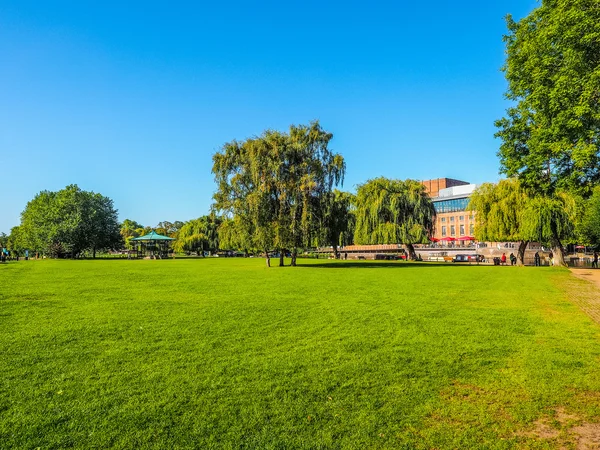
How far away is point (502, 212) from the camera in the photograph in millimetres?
38406

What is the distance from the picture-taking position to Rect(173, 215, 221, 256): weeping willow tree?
89.1m

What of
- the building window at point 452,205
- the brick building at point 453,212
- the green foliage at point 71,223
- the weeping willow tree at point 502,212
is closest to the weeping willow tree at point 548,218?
the weeping willow tree at point 502,212

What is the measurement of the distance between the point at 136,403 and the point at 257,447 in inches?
67.1

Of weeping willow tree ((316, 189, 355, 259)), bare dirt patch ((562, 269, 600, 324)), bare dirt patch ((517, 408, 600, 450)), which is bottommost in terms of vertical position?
bare dirt patch ((517, 408, 600, 450))

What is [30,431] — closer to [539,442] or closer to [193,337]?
[193,337]

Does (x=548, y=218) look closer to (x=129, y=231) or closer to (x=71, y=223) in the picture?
(x=71, y=223)

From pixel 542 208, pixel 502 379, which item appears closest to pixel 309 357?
pixel 502 379

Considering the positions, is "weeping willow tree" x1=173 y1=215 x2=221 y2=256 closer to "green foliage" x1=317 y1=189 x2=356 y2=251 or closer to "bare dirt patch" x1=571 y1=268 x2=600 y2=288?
"green foliage" x1=317 y1=189 x2=356 y2=251

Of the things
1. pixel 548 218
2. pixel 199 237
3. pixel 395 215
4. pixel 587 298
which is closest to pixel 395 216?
pixel 395 215

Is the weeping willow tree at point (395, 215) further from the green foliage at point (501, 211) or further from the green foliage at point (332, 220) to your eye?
the green foliage at point (332, 220)

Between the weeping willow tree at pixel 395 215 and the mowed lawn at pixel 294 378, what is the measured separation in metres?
36.6

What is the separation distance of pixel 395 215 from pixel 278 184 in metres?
18.9

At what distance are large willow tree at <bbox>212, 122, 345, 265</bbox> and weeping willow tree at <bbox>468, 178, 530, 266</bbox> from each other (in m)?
15.4

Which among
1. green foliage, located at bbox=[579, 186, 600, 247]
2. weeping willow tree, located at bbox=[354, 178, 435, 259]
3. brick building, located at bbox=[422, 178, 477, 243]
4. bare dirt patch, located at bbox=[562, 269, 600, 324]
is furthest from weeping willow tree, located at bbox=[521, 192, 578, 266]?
brick building, located at bbox=[422, 178, 477, 243]
